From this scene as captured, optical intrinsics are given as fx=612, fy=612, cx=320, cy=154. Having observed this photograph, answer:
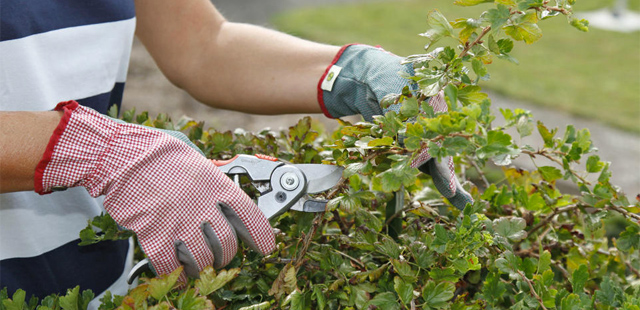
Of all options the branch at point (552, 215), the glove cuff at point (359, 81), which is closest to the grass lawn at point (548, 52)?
the glove cuff at point (359, 81)

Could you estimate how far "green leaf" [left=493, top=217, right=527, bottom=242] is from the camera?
1320mm

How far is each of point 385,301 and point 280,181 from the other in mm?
350

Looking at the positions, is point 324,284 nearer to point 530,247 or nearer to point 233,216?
point 233,216

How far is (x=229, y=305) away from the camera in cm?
129

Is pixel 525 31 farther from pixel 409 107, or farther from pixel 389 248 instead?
pixel 389 248

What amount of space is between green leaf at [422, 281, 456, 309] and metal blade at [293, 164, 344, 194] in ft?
1.00

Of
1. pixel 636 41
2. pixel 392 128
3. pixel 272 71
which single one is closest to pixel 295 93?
pixel 272 71

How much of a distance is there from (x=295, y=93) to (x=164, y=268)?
0.67 meters

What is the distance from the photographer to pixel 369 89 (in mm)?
1546

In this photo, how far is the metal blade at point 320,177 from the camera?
1.34 meters

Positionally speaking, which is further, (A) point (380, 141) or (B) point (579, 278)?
(B) point (579, 278)

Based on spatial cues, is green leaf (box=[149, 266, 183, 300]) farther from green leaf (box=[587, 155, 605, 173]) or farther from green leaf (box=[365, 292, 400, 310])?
green leaf (box=[587, 155, 605, 173])

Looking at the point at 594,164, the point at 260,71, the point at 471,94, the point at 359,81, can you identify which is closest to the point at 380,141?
the point at 471,94

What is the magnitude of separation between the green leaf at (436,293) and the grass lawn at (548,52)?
13.8 feet
